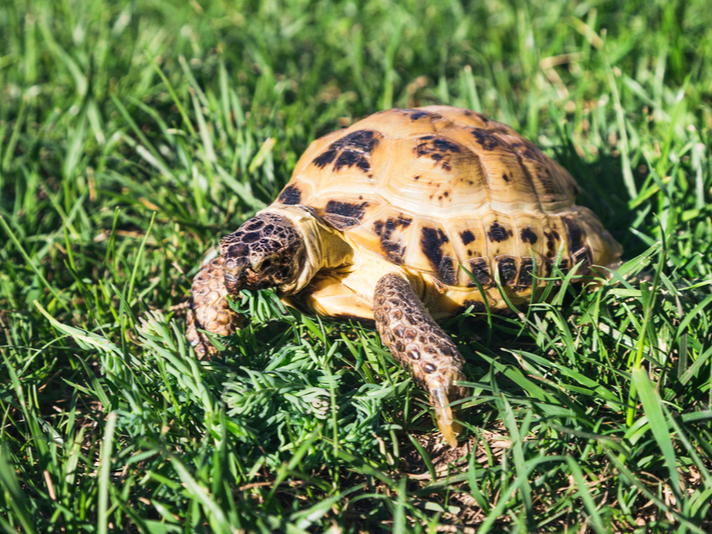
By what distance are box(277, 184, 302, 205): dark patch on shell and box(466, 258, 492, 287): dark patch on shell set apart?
98cm

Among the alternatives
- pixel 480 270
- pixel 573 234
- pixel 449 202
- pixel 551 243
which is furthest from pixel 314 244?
pixel 573 234

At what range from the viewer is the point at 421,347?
2191 mm

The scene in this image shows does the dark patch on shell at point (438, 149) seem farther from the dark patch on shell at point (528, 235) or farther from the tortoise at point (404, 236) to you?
the dark patch on shell at point (528, 235)

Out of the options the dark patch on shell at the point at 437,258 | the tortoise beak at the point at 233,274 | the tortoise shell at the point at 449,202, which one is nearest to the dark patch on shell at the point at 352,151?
the tortoise shell at the point at 449,202

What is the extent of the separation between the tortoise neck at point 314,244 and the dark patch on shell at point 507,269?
2.49 feet

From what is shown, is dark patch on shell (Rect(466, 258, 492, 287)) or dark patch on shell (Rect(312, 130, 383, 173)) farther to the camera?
dark patch on shell (Rect(312, 130, 383, 173))

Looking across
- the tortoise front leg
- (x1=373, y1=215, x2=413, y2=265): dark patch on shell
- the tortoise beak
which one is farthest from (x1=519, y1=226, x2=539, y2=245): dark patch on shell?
the tortoise beak

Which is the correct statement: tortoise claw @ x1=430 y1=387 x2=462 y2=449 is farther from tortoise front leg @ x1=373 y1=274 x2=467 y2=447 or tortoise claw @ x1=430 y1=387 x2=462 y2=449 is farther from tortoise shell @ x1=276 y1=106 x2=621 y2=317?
tortoise shell @ x1=276 y1=106 x2=621 y2=317

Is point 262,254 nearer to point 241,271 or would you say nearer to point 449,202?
point 241,271

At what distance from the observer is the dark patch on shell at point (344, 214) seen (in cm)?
260

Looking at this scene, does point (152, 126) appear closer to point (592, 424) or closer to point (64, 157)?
point (64, 157)

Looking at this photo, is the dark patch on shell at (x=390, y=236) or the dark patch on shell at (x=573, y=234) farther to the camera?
the dark patch on shell at (x=573, y=234)

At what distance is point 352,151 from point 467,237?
78cm

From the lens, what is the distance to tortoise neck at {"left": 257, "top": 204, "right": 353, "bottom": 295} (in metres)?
2.50
